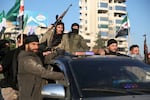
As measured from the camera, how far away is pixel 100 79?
560 cm

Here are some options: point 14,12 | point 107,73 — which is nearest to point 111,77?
point 107,73

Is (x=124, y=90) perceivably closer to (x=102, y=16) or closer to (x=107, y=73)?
(x=107, y=73)

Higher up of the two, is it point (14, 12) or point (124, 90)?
point (14, 12)

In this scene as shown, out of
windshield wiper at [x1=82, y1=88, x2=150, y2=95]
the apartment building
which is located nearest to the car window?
windshield wiper at [x1=82, y1=88, x2=150, y2=95]

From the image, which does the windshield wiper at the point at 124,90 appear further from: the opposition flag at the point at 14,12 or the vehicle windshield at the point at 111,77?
the opposition flag at the point at 14,12

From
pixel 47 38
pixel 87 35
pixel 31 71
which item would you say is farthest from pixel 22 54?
pixel 87 35

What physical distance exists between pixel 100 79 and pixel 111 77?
0.15 m

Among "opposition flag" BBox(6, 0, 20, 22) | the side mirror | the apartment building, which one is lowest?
the side mirror

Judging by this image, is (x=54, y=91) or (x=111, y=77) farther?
(x=111, y=77)

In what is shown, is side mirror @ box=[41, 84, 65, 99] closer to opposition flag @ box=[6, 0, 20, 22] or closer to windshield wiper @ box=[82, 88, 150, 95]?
windshield wiper @ box=[82, 88, 150, 95]

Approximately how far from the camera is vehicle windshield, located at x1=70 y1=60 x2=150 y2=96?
5.34 meters

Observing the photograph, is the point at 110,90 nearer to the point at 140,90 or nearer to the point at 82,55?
the point at 140,90

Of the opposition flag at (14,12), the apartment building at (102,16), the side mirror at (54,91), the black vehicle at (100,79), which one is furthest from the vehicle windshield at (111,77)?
the apartment building at (102,16)

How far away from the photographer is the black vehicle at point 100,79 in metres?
5.23
